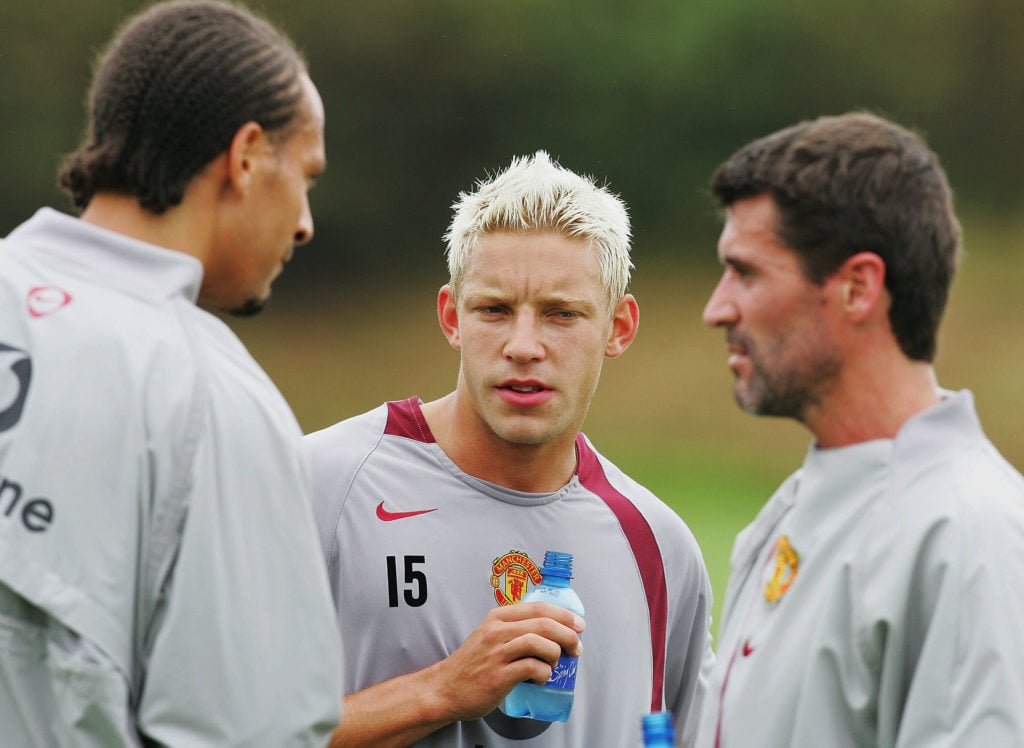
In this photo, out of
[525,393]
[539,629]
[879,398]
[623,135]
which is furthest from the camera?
[623,135]

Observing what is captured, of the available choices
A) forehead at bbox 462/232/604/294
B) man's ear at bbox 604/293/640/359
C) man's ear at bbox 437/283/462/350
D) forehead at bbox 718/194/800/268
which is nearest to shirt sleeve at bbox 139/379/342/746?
forehead at bbox 718/194/800/268

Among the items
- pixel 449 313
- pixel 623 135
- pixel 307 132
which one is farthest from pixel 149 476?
pixel 623 135

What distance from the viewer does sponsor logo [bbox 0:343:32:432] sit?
247 cm

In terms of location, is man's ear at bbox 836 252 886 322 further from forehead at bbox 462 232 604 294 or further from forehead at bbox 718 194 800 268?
forehead at bbox 462 232 604 294

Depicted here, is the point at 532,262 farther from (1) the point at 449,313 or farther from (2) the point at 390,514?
(2) the point at 390,514

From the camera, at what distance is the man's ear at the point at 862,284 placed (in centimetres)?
273

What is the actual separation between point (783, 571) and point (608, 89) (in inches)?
1077

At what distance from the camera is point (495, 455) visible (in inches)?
154

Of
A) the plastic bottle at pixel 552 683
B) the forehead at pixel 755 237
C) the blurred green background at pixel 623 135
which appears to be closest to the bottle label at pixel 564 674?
the plastic bottle at pixel 552 683

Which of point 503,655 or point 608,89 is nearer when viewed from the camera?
point 503,655

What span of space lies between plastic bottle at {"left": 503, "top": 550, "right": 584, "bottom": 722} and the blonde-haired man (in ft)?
0.29

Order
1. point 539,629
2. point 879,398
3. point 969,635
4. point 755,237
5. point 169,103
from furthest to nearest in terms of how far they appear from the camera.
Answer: point 539,629 < point 755,237 < point 879,398 < point 169,103 < point 969,635

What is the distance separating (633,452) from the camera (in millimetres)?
27906

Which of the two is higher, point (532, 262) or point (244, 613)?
point (532, 262)
